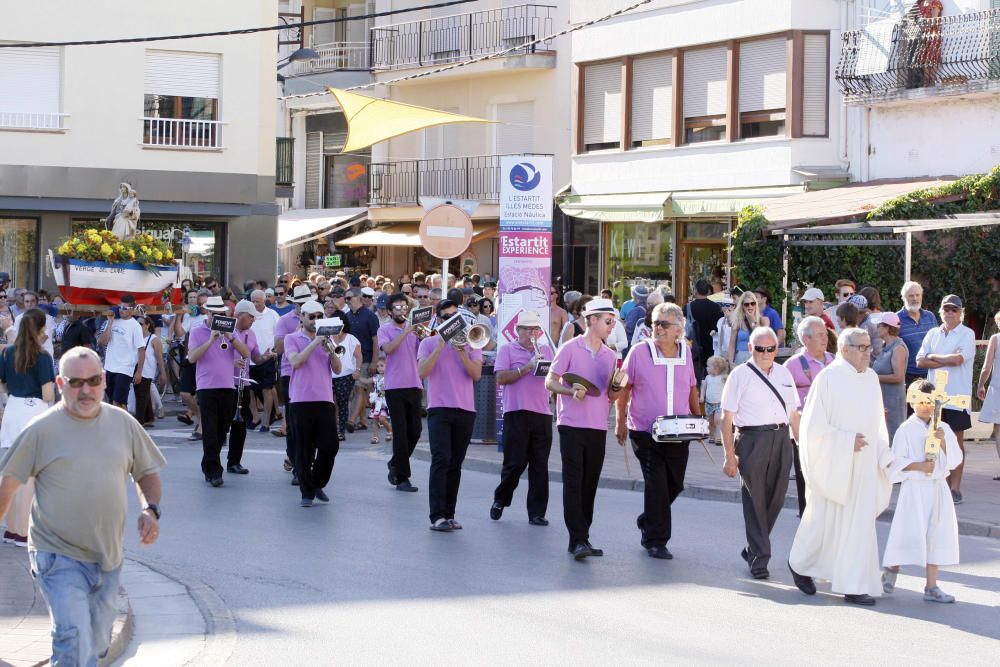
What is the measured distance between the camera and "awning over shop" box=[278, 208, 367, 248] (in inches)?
1463

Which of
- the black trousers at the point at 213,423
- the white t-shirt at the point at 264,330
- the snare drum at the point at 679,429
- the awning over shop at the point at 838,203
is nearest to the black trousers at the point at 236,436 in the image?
the black trousers at the point at 213,423

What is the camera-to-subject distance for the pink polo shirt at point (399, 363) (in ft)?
45.8

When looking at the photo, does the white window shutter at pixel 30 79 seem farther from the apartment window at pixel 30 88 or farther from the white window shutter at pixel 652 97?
the white window shutter at pixel 652 97

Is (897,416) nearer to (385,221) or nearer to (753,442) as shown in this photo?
(753,442)

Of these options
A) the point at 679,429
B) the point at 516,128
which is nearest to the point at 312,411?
the point at 679,429

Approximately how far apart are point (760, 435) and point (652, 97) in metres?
19.8

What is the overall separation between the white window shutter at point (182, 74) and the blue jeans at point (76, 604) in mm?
23789

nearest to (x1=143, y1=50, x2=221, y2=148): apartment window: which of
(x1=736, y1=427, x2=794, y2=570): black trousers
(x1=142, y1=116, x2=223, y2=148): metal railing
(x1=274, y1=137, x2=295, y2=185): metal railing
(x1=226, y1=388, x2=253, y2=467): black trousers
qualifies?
(x1=142, y1=116, x2=223, y2=148): metal railing

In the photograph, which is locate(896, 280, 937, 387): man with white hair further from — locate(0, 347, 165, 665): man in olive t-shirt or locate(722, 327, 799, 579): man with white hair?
locate(0, 347, 165, 665): man in olive t-shirt

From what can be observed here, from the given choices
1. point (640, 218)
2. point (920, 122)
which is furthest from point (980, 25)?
point (640, 218)

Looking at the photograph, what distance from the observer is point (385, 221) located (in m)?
37.9

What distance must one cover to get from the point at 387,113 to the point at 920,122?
29.1ft

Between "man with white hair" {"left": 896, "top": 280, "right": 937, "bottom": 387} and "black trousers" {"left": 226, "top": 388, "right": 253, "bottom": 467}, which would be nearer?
"man with white hair" {"left": 896, "top": 280, "right": 937, "bottom": 387}

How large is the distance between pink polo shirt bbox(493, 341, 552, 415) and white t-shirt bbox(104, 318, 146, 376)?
788 centimetres
